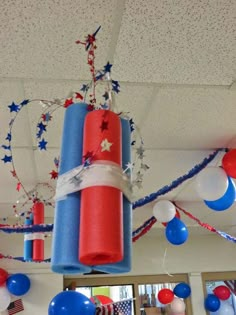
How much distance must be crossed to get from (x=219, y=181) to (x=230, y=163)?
5.9 inches

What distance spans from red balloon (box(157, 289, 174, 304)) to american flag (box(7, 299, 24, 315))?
1.90 meters

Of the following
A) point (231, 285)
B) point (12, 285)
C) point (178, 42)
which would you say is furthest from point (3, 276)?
point (178, 42)

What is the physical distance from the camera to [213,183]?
2494 mm

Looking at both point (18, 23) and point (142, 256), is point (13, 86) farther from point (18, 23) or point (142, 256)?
point (142, 256)

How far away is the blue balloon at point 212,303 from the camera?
5.24 meters

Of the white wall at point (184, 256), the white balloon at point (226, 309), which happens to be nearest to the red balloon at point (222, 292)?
the white balloon at point (226, 309)

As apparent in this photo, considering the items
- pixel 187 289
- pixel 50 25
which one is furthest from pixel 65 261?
pixel 187 289

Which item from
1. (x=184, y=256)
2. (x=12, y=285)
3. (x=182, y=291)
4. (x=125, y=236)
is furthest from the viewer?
(x=184, y=256)

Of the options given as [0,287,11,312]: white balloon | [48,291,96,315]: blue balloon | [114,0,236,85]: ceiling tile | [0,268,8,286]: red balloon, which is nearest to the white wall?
[0,268,8,286]: red balloon

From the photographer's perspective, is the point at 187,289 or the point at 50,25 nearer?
the point at 50,25

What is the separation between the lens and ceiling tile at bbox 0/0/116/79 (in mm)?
1322

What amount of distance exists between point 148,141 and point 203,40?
45.9 inches

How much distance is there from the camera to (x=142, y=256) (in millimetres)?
5578

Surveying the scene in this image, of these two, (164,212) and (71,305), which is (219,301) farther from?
(71,305)
